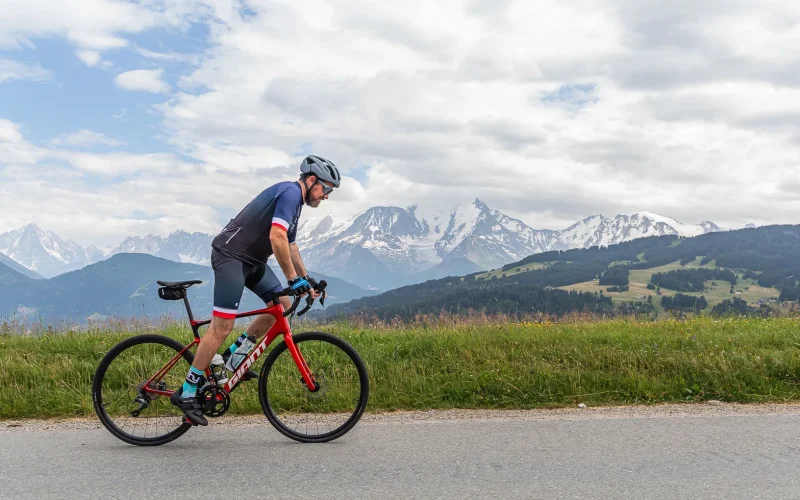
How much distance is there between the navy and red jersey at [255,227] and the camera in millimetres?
5551

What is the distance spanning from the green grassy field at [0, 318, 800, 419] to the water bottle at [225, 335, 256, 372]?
0.68 m

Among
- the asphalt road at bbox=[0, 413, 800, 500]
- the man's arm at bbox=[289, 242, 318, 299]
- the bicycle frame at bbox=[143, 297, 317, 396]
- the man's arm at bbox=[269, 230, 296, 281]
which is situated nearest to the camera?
the asphalt road at bbox=[0, 413, 800, 500]

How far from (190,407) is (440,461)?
231 cm

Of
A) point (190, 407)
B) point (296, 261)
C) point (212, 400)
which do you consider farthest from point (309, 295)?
point (190, 407)

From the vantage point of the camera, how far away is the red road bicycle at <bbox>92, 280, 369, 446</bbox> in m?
5.75

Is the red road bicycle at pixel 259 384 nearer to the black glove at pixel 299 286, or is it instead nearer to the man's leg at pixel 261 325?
the man's leg at pixel 261 325

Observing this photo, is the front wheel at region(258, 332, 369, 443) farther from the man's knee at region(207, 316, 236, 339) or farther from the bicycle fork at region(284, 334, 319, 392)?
the man's knee at region(207, 316, 236, 339)

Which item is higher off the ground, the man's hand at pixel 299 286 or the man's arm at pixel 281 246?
the man's arm at pixel 281 246

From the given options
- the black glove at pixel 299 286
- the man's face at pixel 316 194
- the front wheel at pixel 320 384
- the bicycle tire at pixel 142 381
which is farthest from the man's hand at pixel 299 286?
the bicycle tire at pixel 142 381

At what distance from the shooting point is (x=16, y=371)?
25.8 feet

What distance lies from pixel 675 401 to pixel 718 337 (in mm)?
2802

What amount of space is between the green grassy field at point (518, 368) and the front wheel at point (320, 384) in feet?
1.80

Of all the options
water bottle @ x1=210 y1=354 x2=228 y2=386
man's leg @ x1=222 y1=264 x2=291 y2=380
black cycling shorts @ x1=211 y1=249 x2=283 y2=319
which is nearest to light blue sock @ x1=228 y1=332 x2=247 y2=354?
man's leg @ x1=222 y1=264 x2=291 y2=380

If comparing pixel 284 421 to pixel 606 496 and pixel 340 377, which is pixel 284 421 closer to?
pixel 340 377
